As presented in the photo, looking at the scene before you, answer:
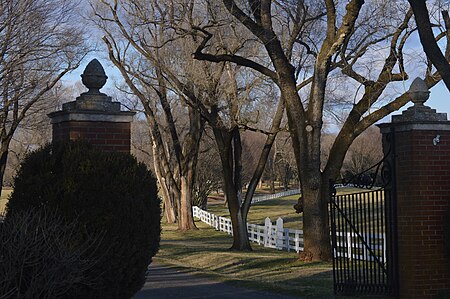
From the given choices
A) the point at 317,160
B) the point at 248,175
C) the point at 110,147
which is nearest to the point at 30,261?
the point at 110,147

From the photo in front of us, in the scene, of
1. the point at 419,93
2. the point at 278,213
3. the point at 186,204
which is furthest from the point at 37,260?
the point at 278,213

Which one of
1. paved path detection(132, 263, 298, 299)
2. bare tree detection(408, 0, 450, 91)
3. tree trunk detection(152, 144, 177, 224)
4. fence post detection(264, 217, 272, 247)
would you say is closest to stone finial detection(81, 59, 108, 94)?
paved path detection(132, 263, 298, 299)

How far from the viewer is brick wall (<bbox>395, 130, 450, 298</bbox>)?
35.0ft

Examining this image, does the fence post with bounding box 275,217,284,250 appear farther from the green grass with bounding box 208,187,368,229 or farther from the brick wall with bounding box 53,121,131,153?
the brick wall with bounding box 53,121,131,153

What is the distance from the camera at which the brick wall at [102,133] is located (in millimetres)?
8750

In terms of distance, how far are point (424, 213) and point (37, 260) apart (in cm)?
668

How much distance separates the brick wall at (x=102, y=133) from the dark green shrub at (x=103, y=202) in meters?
0.87

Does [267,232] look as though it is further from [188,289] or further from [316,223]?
[188,289]

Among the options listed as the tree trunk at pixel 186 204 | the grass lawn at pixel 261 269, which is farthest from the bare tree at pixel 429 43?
the tree trunk at pixel 186 204

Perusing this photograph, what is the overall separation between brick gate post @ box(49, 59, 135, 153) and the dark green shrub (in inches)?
35.2

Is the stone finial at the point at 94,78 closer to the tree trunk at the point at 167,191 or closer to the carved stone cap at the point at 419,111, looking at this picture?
the carved stone cap at the point at 419,111

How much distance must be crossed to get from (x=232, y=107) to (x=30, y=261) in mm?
18570

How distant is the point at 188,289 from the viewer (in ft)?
48.2

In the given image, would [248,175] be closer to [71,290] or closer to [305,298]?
[305,298]
